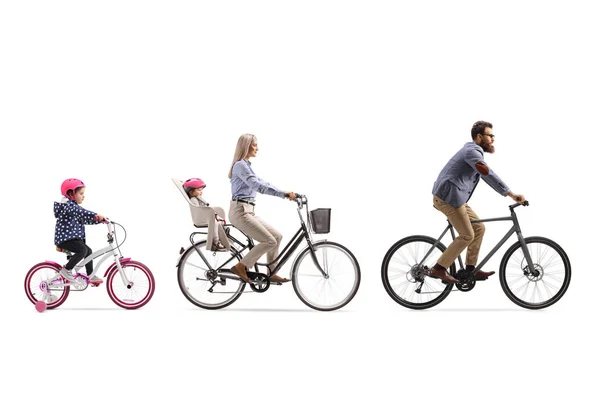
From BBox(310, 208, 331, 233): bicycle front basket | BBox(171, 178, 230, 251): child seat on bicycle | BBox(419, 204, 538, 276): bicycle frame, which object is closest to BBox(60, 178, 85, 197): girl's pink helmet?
BBox(171, 178, 230, 251): child seat on bicycle

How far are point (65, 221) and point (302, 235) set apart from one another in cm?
292

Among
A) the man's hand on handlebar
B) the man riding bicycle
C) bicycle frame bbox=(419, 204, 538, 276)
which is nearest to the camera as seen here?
the man's hand on handlebar

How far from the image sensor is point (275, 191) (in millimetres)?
8727

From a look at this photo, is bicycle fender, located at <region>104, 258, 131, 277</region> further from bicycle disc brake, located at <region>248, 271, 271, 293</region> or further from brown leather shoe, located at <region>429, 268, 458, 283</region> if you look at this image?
brown leather shoe, located at <region>429, 268, 458, 283</region>

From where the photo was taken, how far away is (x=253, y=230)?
8.92 meters

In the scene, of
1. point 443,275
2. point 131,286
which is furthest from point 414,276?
point 131,286

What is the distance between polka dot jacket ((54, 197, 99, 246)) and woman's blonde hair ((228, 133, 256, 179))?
1.84 meters

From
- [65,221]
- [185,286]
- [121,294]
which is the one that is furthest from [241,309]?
[65,221]

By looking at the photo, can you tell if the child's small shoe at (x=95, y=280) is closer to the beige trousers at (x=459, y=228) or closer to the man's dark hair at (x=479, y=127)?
the beige trousers at (x=459, y=228)

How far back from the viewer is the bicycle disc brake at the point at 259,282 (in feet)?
29.8

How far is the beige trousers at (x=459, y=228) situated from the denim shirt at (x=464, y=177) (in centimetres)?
8

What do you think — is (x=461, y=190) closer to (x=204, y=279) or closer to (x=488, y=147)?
(x=488, y=147)

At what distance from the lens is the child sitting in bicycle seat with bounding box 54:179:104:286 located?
9031 mm

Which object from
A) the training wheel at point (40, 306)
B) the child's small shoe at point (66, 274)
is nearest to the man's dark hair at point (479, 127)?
the child's small shoe at point (66, 274)
